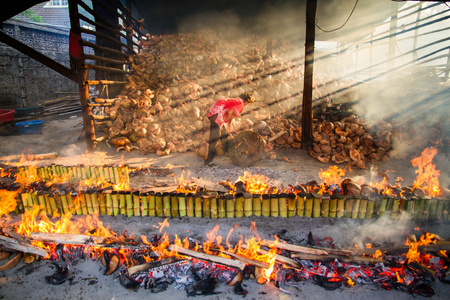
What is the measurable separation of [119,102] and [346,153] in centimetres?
773

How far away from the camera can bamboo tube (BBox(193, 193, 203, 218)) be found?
4.05 meters

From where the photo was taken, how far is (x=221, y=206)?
4051 millimetres

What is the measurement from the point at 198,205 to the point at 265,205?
111cm

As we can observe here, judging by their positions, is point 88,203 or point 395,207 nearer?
point 395,207

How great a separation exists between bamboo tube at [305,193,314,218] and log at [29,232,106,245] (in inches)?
122

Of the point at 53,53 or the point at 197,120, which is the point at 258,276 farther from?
the point at 53,53

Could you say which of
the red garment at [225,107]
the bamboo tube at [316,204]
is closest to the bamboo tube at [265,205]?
the bamboo tube at [316,204]

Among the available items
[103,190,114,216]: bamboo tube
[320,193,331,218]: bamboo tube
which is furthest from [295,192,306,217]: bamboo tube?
[103,190,114,216]: bamboo tube

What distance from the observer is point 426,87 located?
30.6 ft

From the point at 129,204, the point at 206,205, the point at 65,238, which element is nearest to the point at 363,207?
the point at 206,205

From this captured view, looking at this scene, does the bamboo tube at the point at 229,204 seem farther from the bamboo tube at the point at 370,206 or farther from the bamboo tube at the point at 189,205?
the bamboo tube at the point at 370,206

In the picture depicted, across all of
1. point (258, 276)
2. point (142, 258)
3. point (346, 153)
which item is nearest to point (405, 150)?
point (346, 153)

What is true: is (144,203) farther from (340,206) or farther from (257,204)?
(340,206)

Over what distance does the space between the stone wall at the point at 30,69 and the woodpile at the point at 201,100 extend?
269 inches
